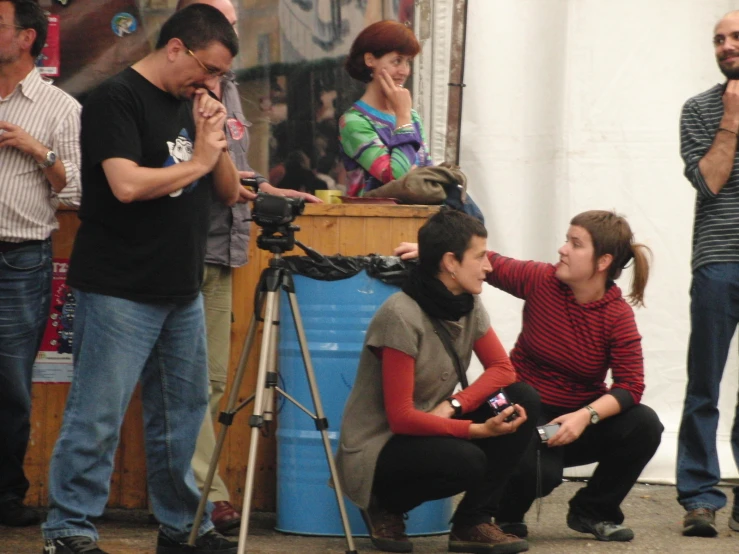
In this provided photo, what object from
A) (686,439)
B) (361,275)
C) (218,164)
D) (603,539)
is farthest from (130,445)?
(686,439)

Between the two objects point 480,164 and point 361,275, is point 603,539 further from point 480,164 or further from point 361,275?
point 480,164

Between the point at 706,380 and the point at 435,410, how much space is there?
1.23 m

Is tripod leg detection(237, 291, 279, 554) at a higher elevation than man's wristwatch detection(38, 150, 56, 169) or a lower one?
lower

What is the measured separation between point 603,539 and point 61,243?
8.01 feet

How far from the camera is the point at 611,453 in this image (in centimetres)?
459

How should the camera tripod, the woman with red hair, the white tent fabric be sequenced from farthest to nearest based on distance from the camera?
1. the white tent fabric
2. the woman with red hair
3. the camera tripod

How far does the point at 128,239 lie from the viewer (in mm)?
3672

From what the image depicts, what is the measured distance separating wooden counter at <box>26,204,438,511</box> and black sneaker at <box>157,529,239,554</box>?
886 millimetres

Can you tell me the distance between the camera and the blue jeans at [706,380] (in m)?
4.74

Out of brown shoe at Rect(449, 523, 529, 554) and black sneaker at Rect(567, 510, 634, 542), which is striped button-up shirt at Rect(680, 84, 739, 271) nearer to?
black sneaker at Rect(567, 510, 634, 542)

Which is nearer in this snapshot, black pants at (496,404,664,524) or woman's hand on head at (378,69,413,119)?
black pants at (496,404,664,524)

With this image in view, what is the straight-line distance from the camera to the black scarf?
13.7 feet

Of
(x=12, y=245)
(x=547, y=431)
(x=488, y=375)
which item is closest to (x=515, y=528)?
(x=547, y=431)

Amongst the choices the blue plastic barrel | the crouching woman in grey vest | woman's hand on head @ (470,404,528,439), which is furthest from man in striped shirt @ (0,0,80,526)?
woman's hand on head @ (470,404,528,439)
